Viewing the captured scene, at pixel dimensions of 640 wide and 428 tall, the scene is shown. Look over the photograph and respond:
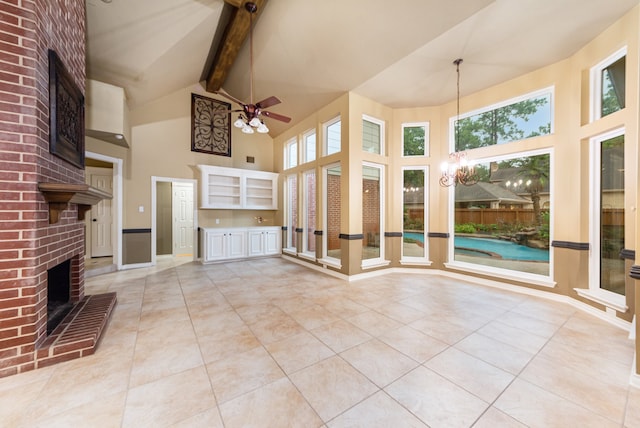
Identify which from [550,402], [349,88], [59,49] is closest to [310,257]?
[349,88]

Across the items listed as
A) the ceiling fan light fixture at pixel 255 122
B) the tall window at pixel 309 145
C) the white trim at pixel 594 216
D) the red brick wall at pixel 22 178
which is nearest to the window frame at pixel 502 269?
the white trim at pixel 594 216

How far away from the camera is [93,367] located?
71.6 inches

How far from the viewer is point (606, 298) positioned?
2740mm

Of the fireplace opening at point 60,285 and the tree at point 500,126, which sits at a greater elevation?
the tree at point 500,126

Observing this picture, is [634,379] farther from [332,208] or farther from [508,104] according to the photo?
[332,208]

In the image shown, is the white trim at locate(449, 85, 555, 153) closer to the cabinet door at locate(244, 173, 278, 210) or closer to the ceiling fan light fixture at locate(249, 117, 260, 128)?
the ceiling fan light fixture at locate(249, 117, 260, 128)

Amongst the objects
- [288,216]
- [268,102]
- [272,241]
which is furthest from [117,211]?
[268,102]

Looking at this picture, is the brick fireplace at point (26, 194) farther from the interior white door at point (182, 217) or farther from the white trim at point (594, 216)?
the white trim at point (594, 216)

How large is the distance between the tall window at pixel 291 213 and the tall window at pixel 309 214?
18.7 inches

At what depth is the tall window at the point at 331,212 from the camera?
5.00 metres

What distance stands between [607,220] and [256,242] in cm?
614

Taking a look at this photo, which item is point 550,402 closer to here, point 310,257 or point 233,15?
point 310,257

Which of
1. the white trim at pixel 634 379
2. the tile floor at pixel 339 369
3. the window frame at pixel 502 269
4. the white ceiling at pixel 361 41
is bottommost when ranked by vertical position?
the tile floor at pixel 339 369

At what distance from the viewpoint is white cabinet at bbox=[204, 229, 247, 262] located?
5430 mm
